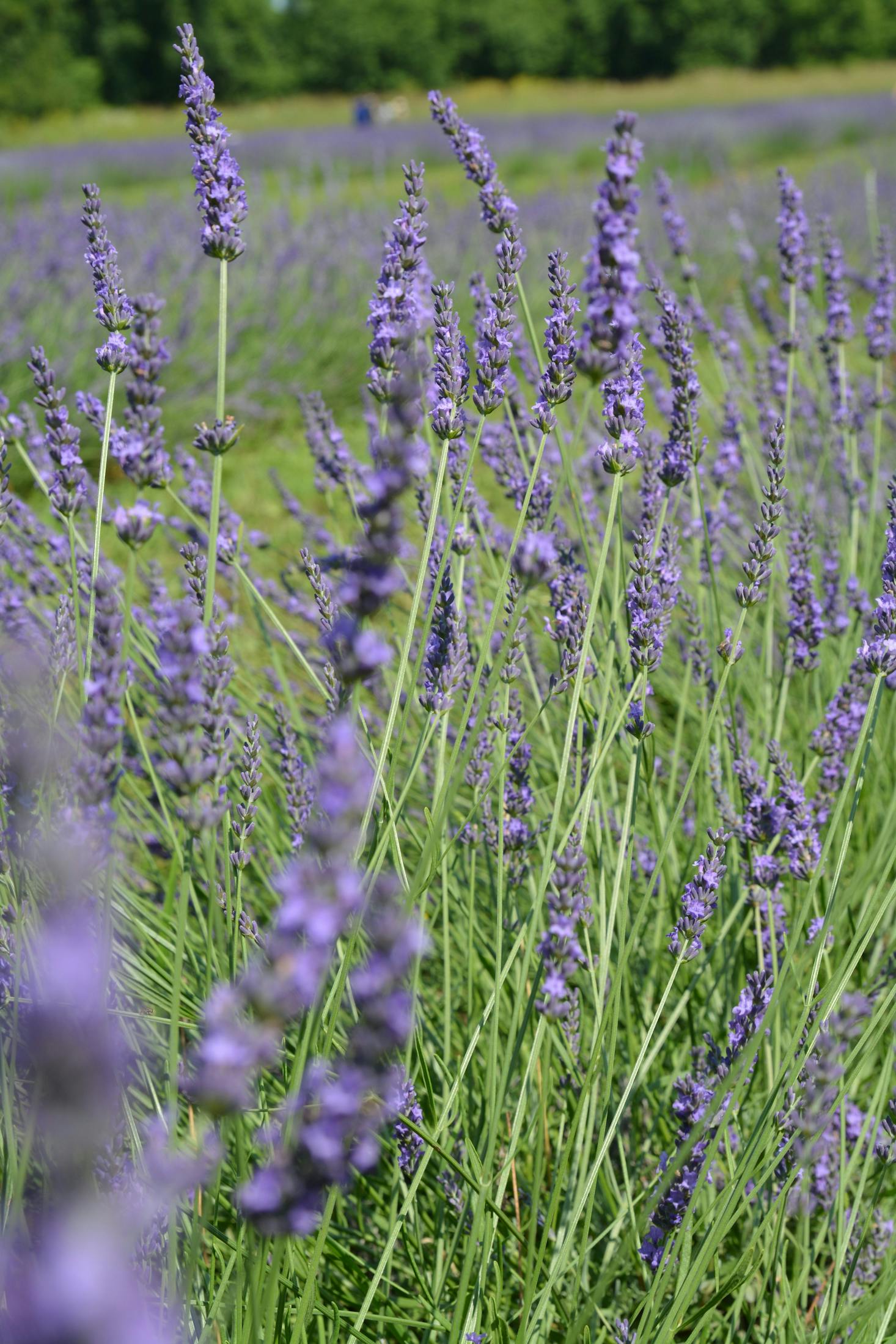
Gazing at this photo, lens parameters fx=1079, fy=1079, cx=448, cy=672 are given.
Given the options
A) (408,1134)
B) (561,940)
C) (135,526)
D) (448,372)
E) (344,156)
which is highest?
(344,156)

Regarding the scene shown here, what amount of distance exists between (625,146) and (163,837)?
131 cm

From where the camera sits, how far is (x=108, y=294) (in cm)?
130

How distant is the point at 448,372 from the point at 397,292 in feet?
0.39

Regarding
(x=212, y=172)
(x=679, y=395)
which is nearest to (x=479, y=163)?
(x=679, y=395)

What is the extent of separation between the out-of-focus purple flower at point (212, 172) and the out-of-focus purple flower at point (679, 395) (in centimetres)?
69

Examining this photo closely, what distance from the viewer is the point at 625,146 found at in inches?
60.9

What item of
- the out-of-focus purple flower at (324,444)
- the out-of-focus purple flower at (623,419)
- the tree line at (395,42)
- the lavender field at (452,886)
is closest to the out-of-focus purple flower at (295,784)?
the lavender field at (452,886)

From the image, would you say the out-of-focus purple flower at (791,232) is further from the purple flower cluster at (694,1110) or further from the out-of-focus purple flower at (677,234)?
the purple flower cluster at (694,1110)

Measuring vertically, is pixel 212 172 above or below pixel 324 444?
above

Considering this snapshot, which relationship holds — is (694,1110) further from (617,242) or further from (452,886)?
(617,242)

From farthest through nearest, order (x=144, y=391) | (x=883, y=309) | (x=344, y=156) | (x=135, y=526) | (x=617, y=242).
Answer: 1. (x=344, y=156)
2. (x=883, y=309)
3. (x=617, y=242)
4. (x=144, y=391)
5. (x=135, y=526)

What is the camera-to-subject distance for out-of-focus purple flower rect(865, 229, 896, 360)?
2432 millimetres

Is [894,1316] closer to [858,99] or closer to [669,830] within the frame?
[669,830]

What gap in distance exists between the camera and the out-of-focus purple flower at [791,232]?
2.21m
